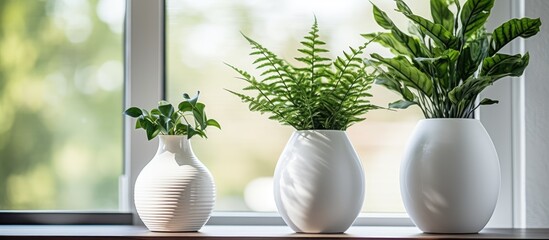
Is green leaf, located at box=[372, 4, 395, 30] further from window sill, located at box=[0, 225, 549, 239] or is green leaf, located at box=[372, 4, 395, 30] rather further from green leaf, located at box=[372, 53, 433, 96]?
window sill, located at box=[0, 225, 549, 239]

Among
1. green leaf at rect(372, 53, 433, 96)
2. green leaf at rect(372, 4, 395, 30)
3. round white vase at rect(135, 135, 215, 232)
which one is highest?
green leaf at rect(372, 4, 395, 30)

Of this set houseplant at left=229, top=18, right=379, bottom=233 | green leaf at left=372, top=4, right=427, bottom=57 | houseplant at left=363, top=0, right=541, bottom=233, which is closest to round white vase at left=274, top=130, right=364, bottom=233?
houseplant at left=229, top=18, right=379, bottom=233

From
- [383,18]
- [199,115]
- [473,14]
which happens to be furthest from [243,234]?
[473,14]

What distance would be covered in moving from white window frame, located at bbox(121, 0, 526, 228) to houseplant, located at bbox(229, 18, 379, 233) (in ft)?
0.88

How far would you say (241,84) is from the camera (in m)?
1.85


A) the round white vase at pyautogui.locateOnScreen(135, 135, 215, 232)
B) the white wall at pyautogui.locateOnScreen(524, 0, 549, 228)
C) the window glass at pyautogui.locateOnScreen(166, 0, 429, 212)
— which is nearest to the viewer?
the round white vase at pyautogui.locateOnScreen(135, 135, 215, 232)

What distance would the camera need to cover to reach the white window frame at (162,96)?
5.82 ft

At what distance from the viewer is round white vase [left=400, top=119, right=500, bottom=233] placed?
151cm

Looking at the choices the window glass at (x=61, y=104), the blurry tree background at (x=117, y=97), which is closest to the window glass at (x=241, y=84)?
the blurry tree background at (x=117, y=97)

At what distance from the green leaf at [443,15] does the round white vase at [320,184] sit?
12.2 inches

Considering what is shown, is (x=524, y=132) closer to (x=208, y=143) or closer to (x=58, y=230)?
(x=208, y=143)

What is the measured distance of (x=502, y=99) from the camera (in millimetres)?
1788

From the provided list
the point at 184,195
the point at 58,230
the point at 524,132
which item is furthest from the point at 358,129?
the point at 58,230

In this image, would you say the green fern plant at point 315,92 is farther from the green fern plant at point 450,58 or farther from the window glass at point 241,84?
the window glass at point 241,84
